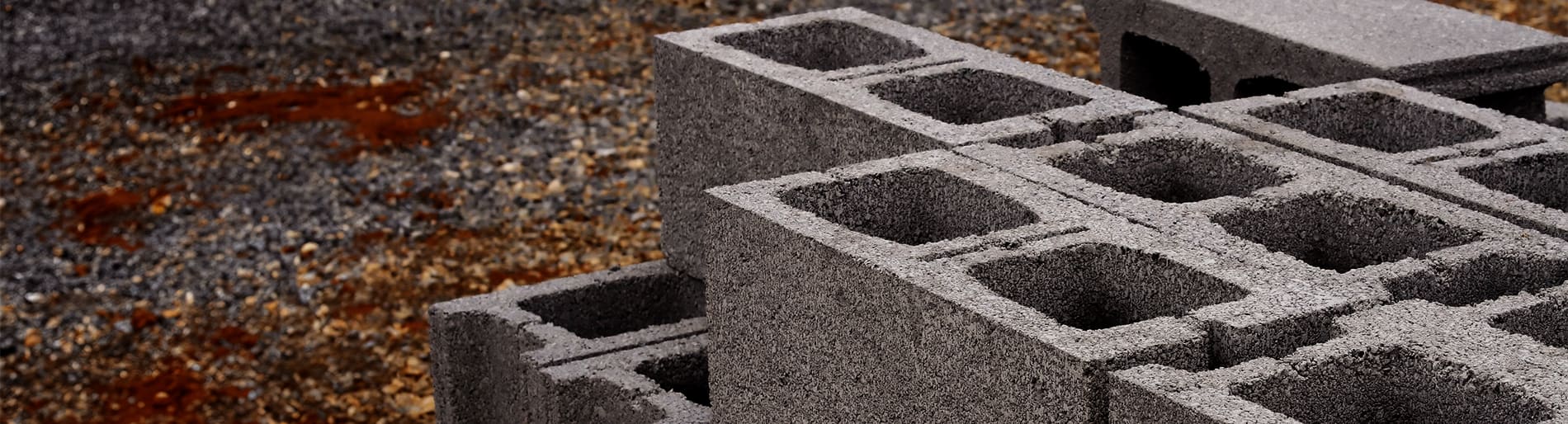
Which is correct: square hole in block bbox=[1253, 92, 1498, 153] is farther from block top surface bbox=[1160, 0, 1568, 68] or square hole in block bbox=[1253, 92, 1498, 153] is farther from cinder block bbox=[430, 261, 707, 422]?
cinder block bbox=[430, 261, 707, 422]

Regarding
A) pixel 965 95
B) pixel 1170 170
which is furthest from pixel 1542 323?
pixel 965 95

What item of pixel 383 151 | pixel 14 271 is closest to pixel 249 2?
pixel 383 151

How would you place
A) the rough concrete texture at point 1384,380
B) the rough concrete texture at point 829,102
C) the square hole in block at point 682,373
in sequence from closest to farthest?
1. the rough concrete texture at point 1384,380
2. the rough concrete texture at point 829,102
3. the square hole in block at point 682,373

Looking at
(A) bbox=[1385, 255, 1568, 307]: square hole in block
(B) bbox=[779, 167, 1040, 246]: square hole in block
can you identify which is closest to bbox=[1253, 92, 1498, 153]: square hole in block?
(B) bbox=[779, 167, 1040, 246]: square hole in block

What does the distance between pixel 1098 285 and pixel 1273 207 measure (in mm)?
559

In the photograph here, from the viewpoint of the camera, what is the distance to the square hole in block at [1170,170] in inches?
203

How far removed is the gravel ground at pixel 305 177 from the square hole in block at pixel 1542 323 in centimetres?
559

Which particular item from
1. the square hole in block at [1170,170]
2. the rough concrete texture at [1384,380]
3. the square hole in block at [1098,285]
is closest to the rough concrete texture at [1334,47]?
the square hole in block at [1170,170]

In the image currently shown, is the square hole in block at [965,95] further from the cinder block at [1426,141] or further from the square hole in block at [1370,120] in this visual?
the square hole in block at [1370,120]

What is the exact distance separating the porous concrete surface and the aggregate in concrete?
4.38 metres

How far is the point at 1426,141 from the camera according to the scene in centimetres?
571

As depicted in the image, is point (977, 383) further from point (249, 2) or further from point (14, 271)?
point (249, 2)

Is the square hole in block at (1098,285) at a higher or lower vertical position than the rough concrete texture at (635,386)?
higher

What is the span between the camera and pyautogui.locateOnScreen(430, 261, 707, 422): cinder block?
6691 millimetres
